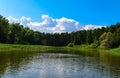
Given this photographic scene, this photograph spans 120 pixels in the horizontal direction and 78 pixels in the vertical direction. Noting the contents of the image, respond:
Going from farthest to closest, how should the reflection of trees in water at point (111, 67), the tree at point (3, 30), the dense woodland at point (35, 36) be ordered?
the tree at point (3, 30), the dense woodland at point (35, 36), the reflection of trees in water at point (111, 67)

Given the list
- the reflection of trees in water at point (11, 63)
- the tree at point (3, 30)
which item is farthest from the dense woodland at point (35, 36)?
the reflection of trees in water at point (11, 63)

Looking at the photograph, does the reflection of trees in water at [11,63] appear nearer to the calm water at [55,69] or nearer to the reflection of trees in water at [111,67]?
the calm water at [55,69]

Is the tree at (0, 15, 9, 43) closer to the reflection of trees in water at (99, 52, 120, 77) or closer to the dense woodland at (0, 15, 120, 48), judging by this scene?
the dense woodland at (0, 15, 120, 48)

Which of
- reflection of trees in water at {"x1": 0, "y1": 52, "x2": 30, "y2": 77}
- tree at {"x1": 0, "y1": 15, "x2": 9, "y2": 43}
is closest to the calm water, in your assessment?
reflection of trees in water at {"x1": 0, "y1": 52, "x2": 30, "y2": 77}

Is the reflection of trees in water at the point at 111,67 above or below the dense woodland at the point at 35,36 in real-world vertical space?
below

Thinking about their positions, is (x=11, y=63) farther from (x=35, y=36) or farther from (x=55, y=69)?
(x=35, y=36)

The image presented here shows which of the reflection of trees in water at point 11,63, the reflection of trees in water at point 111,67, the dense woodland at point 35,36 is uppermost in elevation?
the dense woodland at point 35,36

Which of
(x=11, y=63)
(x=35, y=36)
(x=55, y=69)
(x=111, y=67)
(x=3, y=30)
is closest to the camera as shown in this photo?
(x=55, y=69)

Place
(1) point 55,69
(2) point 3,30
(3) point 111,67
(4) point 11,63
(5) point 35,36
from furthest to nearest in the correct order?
(5) point 35,36 < (2) point 3,30 < (4) point 11,63 < (3) point 111,67 < (1) point 55,69

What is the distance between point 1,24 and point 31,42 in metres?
43.3

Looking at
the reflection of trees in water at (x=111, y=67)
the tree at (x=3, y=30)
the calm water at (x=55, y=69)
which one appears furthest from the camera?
the tree at (x=3, y=30)

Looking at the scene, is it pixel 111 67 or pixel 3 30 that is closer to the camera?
pixel 111 67

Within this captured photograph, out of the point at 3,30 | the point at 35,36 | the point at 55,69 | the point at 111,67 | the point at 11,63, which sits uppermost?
the point at 3,30

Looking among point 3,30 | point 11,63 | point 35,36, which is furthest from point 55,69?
point 35,36
